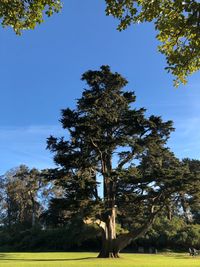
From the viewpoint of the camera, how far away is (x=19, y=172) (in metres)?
67.9

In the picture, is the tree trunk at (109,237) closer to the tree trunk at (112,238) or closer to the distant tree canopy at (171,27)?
the tree trunk at (112,238)

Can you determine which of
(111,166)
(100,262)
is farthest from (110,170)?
(100,262)

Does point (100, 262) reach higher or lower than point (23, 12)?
lower

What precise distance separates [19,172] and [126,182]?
41.1 metres

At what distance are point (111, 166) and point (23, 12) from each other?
2702 cm

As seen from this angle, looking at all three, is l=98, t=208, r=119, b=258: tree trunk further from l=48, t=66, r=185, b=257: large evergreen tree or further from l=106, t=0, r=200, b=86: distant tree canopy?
l=106, t=0, r=200, b=86: distant tree canopy

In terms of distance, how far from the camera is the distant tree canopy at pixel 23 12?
21.2 ft

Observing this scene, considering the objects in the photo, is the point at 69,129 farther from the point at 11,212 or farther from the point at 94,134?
the point at 11,212

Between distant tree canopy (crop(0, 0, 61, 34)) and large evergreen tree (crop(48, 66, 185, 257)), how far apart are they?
2208 cm

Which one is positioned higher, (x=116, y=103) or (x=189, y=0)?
(x=116, y=103)

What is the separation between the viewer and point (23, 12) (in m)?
6.69

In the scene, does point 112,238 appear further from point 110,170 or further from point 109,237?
point 110,170

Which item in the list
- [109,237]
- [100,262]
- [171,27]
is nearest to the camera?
[171,27]

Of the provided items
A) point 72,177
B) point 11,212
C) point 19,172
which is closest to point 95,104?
point 72,177
